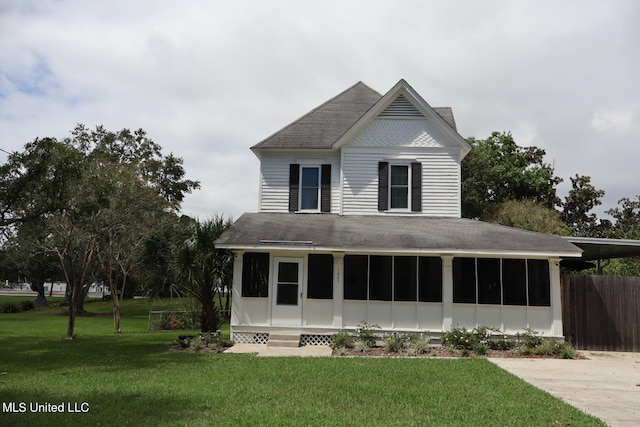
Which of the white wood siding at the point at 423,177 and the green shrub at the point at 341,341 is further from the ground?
the white wood siding at the point at 423,177

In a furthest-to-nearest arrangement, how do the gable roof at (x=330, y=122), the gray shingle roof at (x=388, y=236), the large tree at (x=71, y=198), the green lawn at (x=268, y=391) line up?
the gable roof at (x=330, y=122), the gray shingle roof at (x=388, y=236), the large tree at (x=71, y=198), the green lawn at (x=268, y=391)

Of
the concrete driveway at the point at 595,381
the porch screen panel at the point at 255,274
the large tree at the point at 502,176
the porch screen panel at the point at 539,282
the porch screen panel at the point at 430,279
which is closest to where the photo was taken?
the concrete driveway at the point at 595,381

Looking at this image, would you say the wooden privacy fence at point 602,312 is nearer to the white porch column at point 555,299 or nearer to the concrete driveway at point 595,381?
the concrete driveway at point 595,381

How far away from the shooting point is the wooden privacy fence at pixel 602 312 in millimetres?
15430

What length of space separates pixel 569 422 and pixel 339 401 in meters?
3.48

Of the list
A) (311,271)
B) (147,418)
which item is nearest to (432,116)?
(311,271)

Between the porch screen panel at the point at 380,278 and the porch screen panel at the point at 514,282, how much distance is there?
3567mm

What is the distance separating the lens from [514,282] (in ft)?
49.7

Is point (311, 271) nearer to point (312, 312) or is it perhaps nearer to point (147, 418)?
point (312, 312)

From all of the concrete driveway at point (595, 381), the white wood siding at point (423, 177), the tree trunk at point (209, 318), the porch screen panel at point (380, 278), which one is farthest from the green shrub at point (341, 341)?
the white wood siding at point (423, 177)

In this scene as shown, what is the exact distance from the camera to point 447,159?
17.9 metres

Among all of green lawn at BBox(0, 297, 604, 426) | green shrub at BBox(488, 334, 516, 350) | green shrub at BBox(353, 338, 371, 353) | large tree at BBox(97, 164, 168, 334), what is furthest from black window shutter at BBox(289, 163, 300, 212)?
green shrub at BBox(488, 334, 516, 350)

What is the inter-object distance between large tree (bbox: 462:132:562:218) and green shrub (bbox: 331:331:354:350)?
87.0ft

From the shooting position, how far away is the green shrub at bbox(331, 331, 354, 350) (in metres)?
14.4
